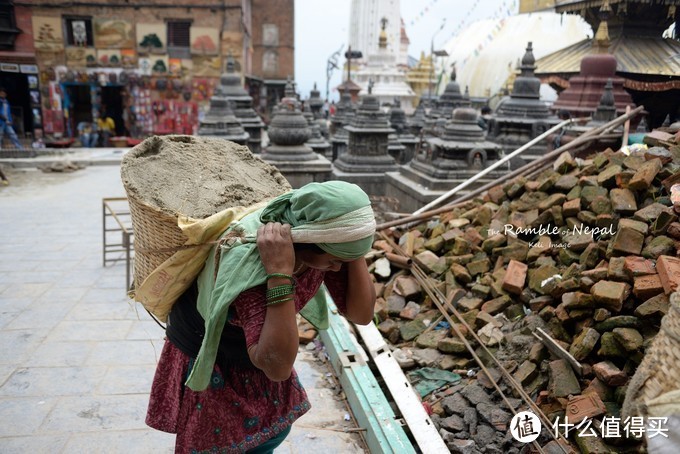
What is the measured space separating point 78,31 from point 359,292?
2476cm

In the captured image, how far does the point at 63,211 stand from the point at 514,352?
339 inches

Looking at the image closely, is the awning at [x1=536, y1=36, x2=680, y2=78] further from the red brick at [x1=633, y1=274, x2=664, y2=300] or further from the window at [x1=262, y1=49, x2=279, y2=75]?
the window at [x1=262, y1=49, x2=279, y2=75]

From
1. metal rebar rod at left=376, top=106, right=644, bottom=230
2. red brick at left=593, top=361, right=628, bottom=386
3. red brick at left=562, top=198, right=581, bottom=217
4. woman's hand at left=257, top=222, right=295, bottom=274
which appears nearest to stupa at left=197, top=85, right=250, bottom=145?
metal rebar rod at left=376, top=106, right=644, bottom=230

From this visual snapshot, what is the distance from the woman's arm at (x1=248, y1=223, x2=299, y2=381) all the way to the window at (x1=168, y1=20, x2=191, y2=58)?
77.0 feet

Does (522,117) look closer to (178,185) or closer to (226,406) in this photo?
(178,185)

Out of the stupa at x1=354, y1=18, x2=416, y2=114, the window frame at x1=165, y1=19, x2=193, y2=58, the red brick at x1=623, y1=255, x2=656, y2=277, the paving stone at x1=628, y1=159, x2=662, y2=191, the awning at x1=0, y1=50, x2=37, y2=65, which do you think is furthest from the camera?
the stupa at x1=354, y1=18, x2=416, y2=114

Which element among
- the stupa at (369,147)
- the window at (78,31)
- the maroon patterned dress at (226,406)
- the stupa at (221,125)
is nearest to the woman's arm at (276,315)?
the maroon patterned dress at (226,406)

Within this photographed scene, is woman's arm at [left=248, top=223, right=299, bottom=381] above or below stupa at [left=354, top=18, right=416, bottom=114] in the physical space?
below

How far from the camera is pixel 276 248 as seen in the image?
176 cm

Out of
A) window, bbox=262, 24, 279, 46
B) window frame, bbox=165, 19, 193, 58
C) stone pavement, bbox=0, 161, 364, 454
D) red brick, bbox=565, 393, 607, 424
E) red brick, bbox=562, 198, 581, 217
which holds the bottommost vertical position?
stone pavement, bbox=0, 161, 364, 454

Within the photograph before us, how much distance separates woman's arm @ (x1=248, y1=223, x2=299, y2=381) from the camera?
1.76 m

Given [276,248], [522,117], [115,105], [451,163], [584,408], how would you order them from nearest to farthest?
[276,248]
[584,408]
[451,163]
[522,117]
[115,105]

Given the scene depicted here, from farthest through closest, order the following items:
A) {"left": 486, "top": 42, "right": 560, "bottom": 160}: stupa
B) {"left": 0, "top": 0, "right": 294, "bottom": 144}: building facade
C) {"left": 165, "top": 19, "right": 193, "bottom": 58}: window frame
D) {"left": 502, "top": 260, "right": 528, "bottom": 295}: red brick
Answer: {"left": 165, "top": 19, "right": 193, "bottom": 58}: window frame → {"left": 0, "top": 0, "right": 294, "bottom": 144}: building facade → {"left": 486, "top": 42, "right": 560, "bottom": 160}: stupa → {"left": 502, "top": 260, "right": 528, "bottom": 295}: red brick

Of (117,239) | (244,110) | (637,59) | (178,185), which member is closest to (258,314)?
(178,185)
